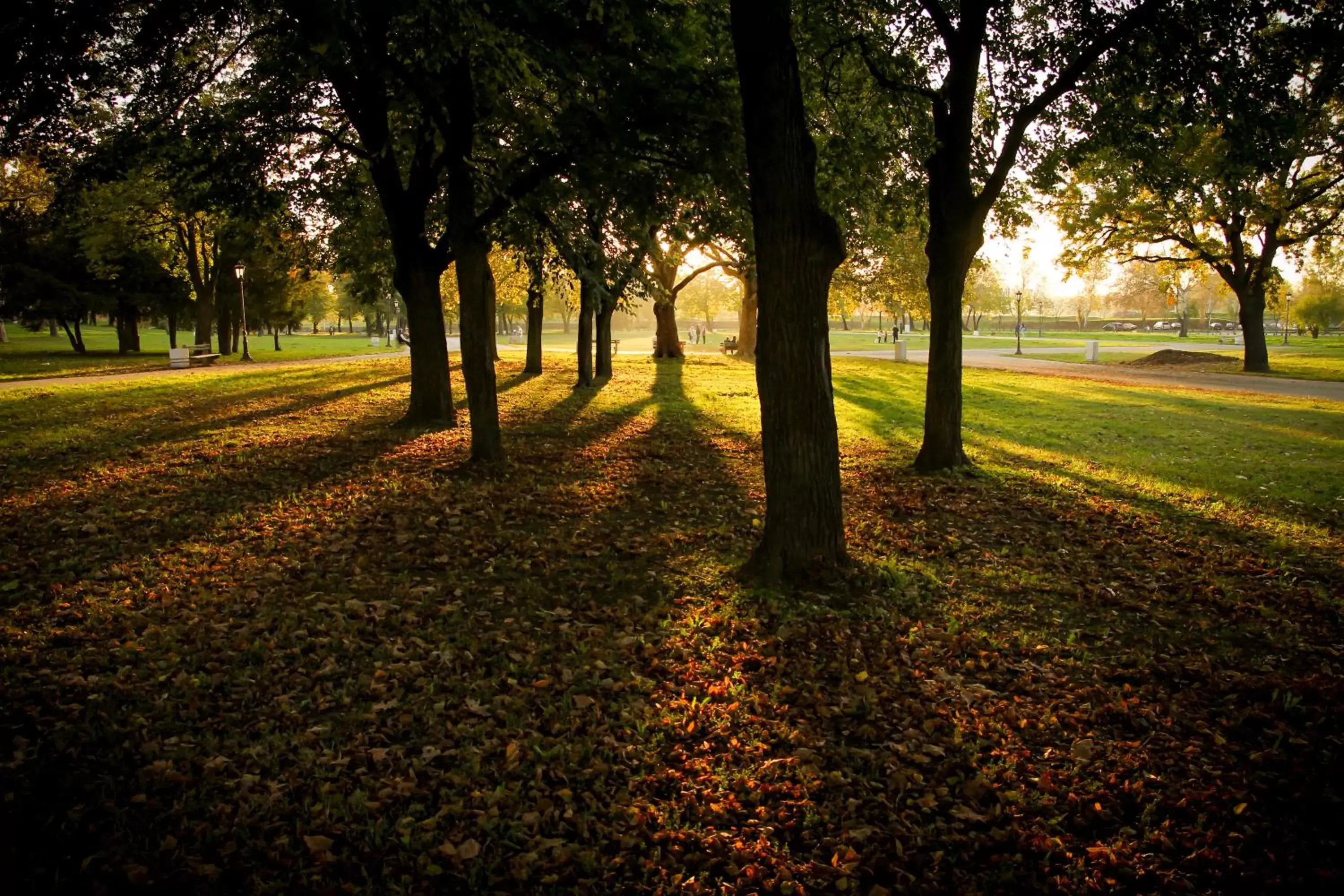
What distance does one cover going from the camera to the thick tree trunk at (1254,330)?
26.3 m

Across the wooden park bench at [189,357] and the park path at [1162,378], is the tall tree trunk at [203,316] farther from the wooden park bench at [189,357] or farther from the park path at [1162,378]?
the park path at [1162,378]

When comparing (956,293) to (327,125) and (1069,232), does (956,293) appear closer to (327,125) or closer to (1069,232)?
(327,125)

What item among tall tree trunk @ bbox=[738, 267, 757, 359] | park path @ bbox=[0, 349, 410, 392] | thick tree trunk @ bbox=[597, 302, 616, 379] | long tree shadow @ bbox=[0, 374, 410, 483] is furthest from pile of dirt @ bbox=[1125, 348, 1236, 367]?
park path @ bbox=[0, 349, 410, 392]

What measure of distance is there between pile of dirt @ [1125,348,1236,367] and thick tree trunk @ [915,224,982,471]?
25852mm

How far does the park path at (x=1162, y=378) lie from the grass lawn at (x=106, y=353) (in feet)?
90.7

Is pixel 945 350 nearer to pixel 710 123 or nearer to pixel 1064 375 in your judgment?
pixel 710 123

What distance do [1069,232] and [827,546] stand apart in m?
27.3

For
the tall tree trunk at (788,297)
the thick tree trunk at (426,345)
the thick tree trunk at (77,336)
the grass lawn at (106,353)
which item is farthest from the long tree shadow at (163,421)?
the thick tree trunk at (77,336)

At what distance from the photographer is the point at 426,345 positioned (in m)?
13.2

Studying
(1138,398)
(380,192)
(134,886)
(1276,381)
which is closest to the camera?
(134,886)

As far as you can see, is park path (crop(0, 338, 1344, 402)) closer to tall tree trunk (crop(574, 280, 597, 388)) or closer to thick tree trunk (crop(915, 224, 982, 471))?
tall tree trunk (crop(574, 280, 597, 388))

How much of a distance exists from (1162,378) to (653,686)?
91.9ft

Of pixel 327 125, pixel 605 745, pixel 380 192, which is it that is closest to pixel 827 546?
pixel 605 745

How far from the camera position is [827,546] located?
6.12 meters
